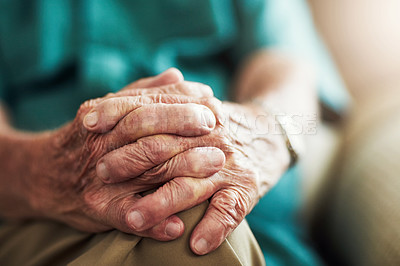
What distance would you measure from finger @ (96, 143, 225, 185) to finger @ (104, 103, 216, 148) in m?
0.02

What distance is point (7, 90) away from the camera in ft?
2.79

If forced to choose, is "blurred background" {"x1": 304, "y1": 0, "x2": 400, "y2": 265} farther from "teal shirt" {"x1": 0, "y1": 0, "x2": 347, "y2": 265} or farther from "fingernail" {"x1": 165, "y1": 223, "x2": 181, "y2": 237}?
"fingernail" {"x1": 165, "y1": 223, "x2": 181, "y2": 237}

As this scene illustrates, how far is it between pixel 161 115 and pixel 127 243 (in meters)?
0.19

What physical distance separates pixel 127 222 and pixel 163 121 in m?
0.15

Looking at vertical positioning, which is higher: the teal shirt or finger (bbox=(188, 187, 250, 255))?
the teal shirt

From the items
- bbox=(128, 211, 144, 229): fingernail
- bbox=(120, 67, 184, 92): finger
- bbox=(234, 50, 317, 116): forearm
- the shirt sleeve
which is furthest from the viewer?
the shirt sleeve

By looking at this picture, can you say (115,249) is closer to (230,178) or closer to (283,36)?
(230,178)

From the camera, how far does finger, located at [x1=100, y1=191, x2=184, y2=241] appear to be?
16.8 inches

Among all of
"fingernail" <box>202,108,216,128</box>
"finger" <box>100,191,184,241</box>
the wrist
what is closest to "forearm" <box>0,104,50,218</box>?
the wrist

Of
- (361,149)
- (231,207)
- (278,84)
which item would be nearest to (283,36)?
(278,84)

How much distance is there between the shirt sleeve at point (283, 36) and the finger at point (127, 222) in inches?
24.4

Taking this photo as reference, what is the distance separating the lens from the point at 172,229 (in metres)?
0.43

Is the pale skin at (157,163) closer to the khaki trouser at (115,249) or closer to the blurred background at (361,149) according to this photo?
the khaki trouser at (115,249)

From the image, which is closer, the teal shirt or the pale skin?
the pale skin
